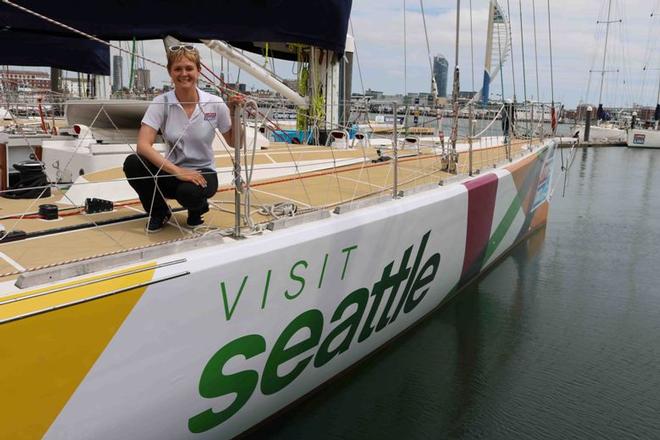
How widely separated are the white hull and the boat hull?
33.9 meters

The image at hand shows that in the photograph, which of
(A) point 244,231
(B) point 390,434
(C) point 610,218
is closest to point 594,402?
(B) point 390,434

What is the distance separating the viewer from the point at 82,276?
2217mm

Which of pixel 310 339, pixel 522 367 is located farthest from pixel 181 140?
pixel 522 367

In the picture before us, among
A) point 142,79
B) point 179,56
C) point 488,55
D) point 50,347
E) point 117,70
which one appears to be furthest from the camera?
point 488,55

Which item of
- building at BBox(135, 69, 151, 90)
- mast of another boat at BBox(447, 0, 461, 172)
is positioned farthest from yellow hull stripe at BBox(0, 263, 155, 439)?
building at BBox(135, 69, 151, 90)

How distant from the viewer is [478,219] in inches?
220

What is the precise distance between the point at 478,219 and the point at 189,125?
11.9 feet

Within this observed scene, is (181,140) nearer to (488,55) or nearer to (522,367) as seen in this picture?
(522,367)

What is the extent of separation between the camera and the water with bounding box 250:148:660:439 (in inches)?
142

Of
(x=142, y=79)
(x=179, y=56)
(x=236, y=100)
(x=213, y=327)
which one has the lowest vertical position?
(x=213, y=327)

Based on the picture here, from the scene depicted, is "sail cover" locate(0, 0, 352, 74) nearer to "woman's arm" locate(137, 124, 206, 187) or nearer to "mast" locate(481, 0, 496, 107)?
"woman's arm" locate(137, 124, 206, 187)

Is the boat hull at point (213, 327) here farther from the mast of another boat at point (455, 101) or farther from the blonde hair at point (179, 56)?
the mast of another boat at point (455, 101)

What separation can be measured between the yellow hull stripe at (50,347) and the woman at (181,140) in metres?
0.64

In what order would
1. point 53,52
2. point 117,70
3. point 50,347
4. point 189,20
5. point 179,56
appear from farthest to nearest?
point 117,70 → point 53,52 → point 189,20 → point 179,56 → point 50,347
